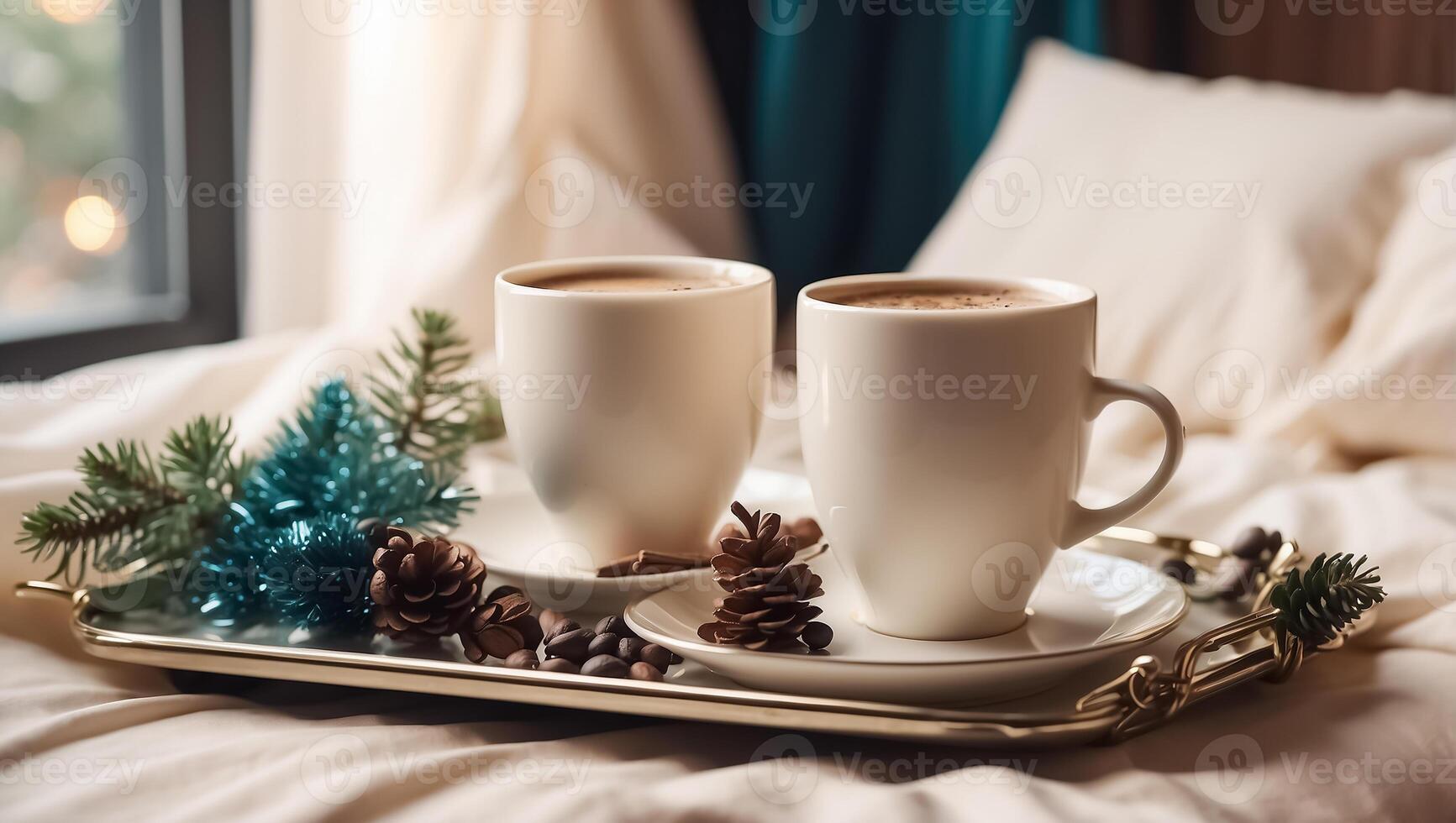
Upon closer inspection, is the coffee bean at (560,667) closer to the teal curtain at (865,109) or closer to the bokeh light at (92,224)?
the teal curtain at (865,109)

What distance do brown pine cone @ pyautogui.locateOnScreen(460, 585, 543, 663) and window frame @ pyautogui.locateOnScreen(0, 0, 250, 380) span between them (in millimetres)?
1116

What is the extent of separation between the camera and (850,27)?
1.73m

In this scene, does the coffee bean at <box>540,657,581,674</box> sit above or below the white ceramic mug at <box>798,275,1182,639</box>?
below

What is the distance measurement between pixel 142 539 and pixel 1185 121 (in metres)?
0.99

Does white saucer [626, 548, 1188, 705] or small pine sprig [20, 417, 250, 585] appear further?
small pine sprig [20, 417, 250, 585]

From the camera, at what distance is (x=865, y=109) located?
182 centimetres

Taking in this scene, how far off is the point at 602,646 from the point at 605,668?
2 cm

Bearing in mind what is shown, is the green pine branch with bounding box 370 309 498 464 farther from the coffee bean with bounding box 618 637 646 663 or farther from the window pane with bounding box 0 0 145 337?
the window pane with bounding box 0 0 145 337

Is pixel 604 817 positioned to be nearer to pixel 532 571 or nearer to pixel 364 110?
pixel 532 571

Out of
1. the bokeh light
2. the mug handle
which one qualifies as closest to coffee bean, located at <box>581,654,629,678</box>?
the mug handle

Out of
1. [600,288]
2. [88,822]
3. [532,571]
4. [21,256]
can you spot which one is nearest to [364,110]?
[21,256]

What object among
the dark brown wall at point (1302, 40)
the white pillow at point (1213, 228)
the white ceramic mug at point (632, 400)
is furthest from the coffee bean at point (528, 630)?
the dark brown wall at point (1302, 40)

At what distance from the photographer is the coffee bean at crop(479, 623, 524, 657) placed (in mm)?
615

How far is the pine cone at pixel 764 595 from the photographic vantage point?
58 centimetres
